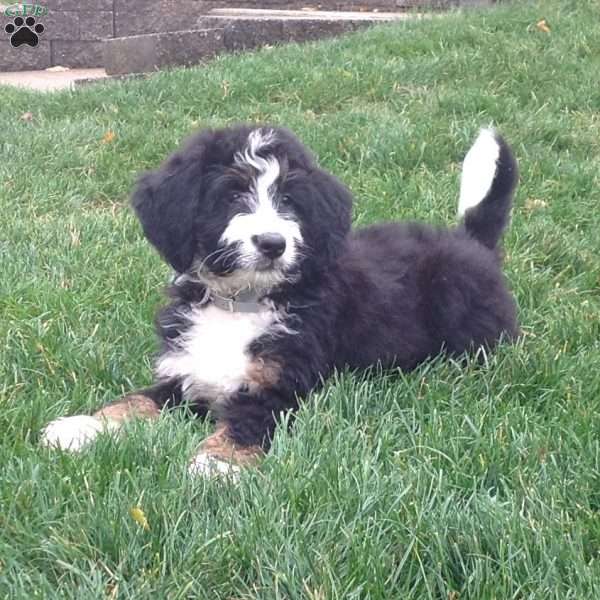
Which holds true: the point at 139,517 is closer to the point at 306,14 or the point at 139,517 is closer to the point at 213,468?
the point at 213,468

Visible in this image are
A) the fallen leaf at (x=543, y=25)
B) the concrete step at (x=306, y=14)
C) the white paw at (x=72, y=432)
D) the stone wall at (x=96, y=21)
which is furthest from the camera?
the stone wall at (x=96, y=21)

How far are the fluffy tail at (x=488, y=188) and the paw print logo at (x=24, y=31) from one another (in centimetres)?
841

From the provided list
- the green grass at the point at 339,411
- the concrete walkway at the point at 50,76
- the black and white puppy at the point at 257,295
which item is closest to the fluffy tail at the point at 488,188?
the green grass at the point at 339,411

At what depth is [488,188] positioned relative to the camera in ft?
13.5

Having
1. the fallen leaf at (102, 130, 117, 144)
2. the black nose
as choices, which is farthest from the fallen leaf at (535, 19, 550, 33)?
the black nose

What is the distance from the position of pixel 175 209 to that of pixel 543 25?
5.91 m

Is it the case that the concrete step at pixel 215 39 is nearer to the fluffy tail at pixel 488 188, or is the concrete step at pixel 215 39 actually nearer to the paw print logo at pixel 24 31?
the paw print logo at pixel 24 31

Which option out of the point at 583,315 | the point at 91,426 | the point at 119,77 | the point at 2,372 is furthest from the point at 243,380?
the point at 119,77

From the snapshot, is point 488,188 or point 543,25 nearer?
point 488,188

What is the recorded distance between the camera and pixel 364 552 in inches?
84.7

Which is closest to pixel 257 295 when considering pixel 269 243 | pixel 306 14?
pixel 269 243

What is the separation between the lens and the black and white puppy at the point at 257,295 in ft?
10.1

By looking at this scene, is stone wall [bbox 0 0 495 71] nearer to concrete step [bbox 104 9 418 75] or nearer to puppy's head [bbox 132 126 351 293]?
concrete step [bbox 104 9 418 75]

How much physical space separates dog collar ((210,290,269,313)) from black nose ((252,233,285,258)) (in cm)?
32
